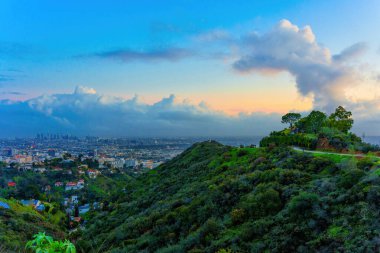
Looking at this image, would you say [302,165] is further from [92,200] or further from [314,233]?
[92,200]

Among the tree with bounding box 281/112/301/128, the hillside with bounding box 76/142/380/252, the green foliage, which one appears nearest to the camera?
the green foliage

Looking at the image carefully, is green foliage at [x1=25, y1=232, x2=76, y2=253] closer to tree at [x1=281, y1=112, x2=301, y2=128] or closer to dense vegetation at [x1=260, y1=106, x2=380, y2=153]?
dense vegetation at [x1=260, y1=106, x2=380, y2=153]

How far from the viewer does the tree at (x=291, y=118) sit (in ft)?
121

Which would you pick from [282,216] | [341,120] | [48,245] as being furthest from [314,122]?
[48,245]

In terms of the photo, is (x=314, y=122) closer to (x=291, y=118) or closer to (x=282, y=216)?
(x=291, y=118)

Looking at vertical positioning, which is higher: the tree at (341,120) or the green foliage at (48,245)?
the tree at (341,120)

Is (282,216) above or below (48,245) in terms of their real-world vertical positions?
below

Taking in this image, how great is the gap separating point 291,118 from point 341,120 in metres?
6.81

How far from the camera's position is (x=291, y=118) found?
37531mm

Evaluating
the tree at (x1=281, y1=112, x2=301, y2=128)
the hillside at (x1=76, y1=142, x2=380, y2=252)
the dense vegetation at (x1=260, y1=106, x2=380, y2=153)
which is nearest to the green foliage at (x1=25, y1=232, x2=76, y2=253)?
the hillside at (x1=76, y1=142, x2=380, y2=252)

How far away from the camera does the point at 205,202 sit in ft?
48.0

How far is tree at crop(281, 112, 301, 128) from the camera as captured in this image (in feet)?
121

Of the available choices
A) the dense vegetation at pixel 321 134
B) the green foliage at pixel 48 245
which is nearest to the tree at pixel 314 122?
the dense vegetation at pixel 321 134

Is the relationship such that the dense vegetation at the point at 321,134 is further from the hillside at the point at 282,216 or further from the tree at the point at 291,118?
the hillside at the point at 282,216
